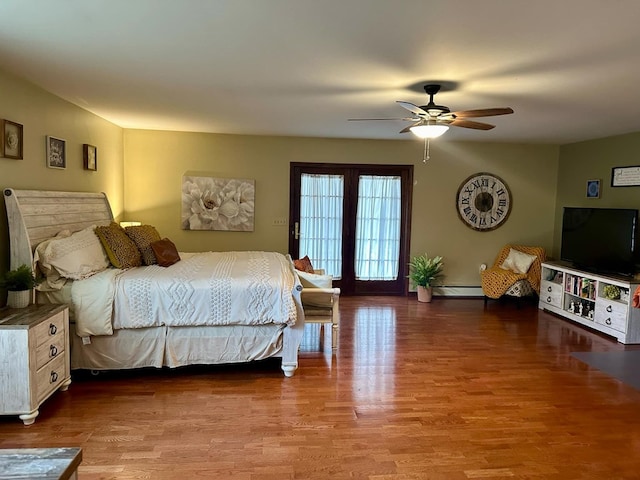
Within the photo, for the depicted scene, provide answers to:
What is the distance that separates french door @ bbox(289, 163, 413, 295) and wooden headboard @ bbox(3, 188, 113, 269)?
2.91 m

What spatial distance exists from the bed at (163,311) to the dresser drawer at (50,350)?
26 centimetres

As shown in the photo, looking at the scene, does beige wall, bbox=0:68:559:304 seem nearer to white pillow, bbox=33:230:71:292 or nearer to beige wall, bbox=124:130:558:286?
beige wall, bbox=124:130:558:286

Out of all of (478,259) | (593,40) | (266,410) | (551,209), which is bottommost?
(266,410)

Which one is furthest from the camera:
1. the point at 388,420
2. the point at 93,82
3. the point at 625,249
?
the point at 625,249

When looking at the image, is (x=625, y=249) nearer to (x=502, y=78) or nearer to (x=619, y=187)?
(x=619, y=187)

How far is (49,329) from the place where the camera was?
9.81 feet

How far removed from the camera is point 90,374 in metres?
3.65

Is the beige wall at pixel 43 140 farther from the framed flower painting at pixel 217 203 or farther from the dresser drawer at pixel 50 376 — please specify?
the framed flower painting at pixel 217 203

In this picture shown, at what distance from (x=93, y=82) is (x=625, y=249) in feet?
18.7

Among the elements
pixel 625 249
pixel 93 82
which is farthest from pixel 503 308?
pixel 93 82

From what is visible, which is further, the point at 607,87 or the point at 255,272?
the point at 255,272

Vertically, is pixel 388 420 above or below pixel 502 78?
below

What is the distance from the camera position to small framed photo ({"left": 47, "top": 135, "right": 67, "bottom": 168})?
3.99 metres

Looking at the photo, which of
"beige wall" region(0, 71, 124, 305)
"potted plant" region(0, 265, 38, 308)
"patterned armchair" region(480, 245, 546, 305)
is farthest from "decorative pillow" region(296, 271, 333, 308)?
"patterned armchair" region(480, 245, 546, 305)
